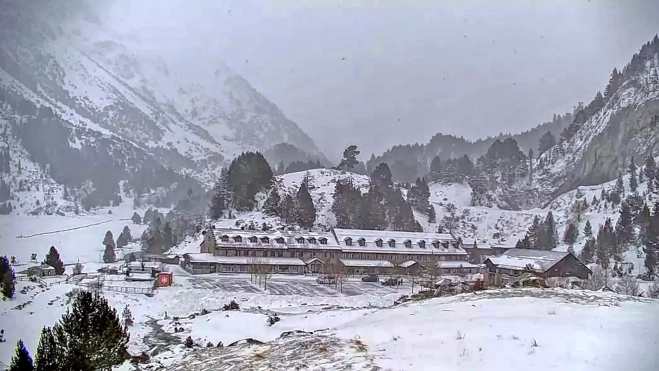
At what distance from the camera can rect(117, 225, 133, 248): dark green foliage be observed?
70.2ft

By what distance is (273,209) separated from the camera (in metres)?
26.0

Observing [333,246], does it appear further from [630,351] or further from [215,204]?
[630,351]

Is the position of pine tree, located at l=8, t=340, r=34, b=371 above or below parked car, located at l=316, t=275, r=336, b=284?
above

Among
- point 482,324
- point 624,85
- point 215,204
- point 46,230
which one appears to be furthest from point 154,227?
point 624,85

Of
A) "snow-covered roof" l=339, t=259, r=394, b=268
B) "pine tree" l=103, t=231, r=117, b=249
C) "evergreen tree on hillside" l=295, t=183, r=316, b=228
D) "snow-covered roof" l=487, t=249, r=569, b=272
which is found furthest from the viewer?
"evergreen tree on hillside" l=295, t=183, r=316, b=228

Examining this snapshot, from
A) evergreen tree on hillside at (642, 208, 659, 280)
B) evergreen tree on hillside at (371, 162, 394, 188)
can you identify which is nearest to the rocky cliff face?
evergreen tree on hillside at (642, 208, 659, 280)

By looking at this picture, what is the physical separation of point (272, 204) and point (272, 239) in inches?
195

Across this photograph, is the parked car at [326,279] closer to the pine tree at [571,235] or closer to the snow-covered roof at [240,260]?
the snow-covered roof at [240,260]

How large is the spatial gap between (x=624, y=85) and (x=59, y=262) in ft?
99.3

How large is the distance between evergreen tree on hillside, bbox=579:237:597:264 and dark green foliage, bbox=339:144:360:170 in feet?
49.6

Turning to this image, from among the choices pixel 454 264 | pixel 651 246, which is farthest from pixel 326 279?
pixel 651 246

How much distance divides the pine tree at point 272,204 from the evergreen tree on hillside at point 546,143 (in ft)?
83.6

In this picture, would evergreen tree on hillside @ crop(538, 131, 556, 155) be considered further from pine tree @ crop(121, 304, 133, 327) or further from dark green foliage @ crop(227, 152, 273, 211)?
pine tree @ crop(121, 304, 133, 327)

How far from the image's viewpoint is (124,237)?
22.7 m
